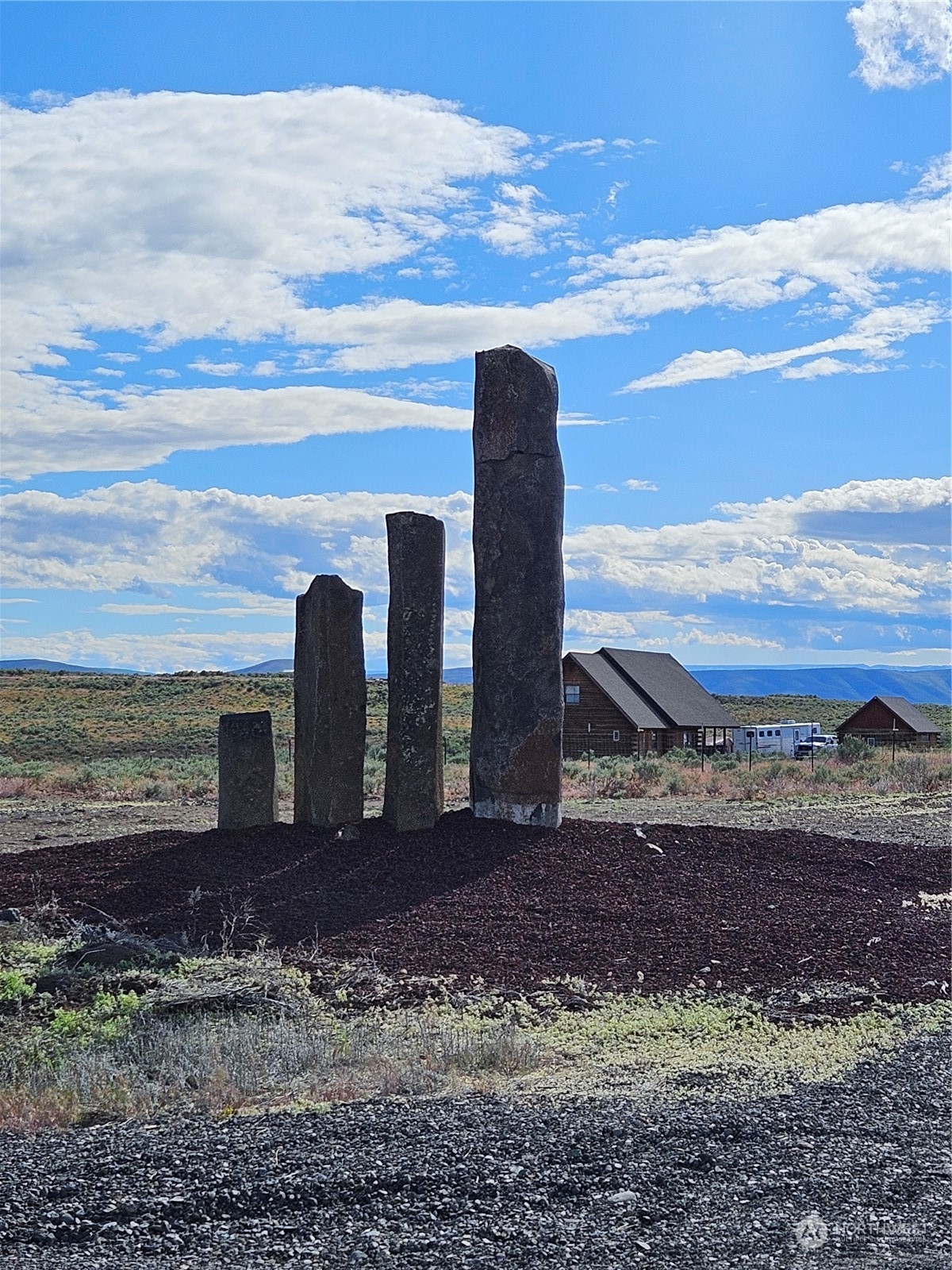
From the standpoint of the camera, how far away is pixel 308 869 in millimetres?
12320

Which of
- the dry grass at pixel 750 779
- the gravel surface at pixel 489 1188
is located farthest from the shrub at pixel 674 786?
the gravel surface at pixel 489 1188

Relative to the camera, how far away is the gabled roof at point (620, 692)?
38.6 m

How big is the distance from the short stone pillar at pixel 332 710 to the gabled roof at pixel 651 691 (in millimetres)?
24459

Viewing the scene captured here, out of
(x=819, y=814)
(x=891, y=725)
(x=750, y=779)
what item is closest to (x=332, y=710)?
(x=819, y=814)

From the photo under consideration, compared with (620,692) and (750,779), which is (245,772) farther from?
(620,692)

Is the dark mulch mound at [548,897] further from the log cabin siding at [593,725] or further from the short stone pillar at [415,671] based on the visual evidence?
the log cabin siding at [593,725]

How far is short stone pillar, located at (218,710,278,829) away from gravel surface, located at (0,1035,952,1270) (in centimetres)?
834

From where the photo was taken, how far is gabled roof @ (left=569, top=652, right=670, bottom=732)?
3856cm

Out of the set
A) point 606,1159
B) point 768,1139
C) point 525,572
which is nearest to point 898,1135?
point 768,1139

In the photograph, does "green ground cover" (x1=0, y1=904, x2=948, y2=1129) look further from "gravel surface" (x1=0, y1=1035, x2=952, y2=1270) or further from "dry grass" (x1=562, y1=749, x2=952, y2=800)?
"dry grass" (x1=562, y1=749, x2=952, y2=800)

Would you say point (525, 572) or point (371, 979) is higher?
point (525, 572)

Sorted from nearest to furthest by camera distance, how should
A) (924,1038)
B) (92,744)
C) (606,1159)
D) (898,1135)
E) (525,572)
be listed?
1. (606,1159)
2. (898,1135)
3. (924,1038)
4. (525,572)
5. (92,744)

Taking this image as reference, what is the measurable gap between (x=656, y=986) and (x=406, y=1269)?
183 inches

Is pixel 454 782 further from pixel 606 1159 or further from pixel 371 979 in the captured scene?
pixel 606 1159
